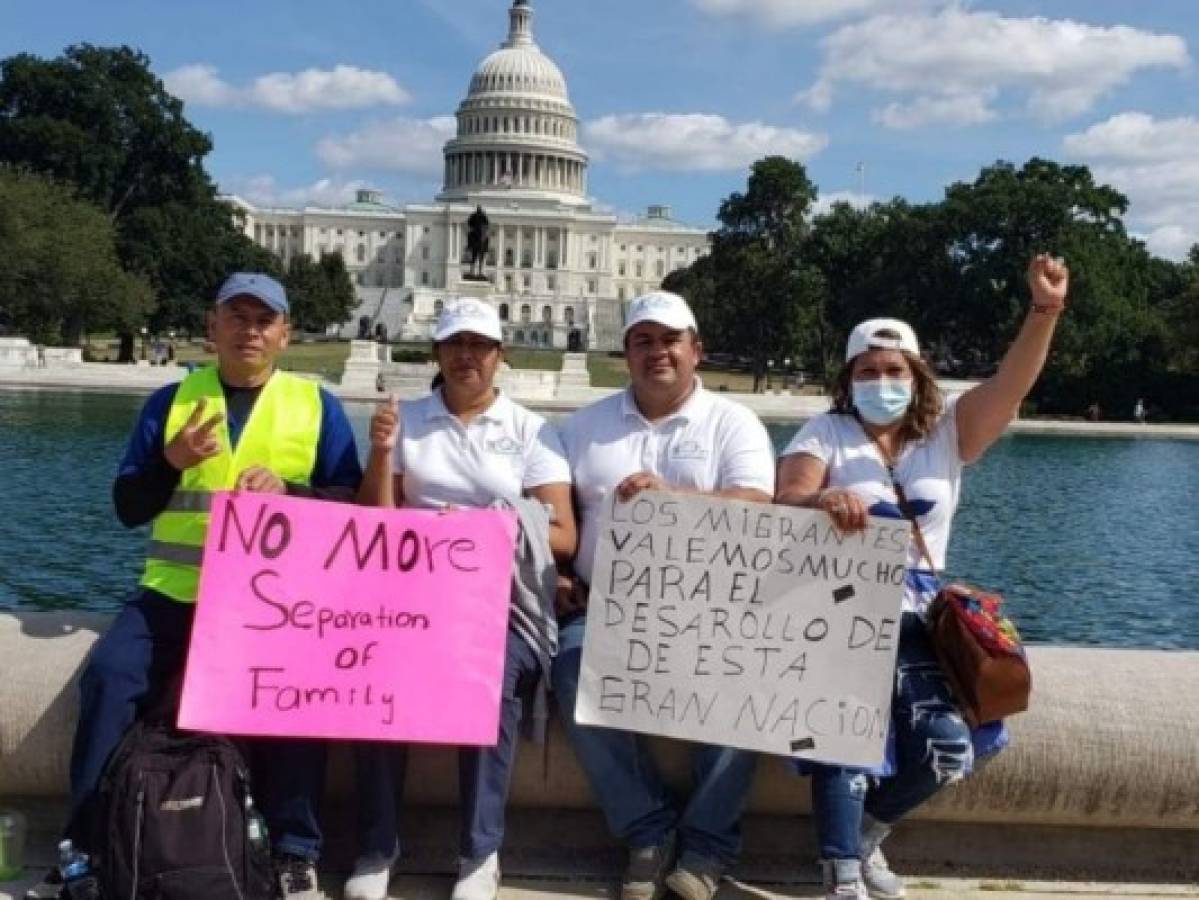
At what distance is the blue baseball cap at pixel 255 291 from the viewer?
4250 mm

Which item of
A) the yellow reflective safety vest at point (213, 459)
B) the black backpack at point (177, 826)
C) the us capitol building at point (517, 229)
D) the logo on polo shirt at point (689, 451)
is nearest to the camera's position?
the black backpack at point (177, 826)

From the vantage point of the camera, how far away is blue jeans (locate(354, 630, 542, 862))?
390cm

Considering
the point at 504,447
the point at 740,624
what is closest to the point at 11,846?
the point at 504,447

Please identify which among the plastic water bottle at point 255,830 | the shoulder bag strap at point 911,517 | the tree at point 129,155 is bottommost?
the plastic water bottle at point 255,830

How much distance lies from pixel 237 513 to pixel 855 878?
2.06 m

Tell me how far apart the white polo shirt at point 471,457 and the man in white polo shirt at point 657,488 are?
14cm

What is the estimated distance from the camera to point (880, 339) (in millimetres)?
4344

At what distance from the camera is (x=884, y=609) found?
13.3ft

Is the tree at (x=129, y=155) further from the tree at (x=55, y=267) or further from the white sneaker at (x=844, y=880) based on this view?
the white sneaker at (x=844, y=880)

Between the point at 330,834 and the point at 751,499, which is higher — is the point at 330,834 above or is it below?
below

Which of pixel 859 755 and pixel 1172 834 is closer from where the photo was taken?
pixel 859 755

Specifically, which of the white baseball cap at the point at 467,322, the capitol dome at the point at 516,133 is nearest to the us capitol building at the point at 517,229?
the capitol dome at the point at 516,133

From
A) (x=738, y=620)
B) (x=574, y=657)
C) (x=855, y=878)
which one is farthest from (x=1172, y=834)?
(x=574, y=657)

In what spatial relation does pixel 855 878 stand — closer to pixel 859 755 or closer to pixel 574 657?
pixel 859 755
